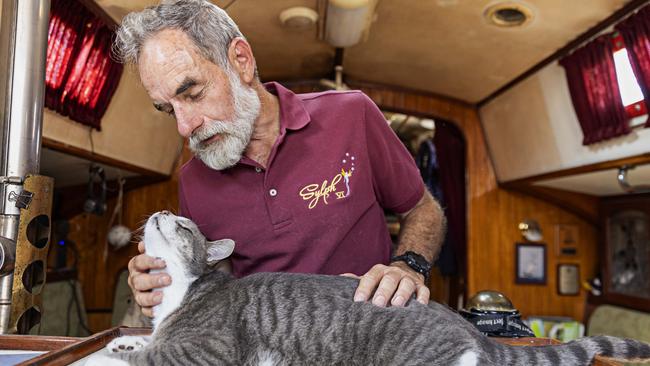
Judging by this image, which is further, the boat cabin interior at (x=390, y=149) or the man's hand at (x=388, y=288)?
the boat cabin interior at (x=390, y=149)

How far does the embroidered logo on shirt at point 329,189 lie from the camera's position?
1498 millimetres

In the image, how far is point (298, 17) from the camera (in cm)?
291

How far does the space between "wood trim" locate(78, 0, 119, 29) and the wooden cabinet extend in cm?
341

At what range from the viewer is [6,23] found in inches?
59.0

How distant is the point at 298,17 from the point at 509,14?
109cm

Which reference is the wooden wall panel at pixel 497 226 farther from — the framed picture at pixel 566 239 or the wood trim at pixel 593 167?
the wood trim at pixel 593 167

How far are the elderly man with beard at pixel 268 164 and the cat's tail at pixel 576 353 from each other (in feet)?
0.92

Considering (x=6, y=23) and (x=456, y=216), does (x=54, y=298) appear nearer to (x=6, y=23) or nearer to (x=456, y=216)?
(x=6, y=23)

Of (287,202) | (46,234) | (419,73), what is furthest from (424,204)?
(419,73)

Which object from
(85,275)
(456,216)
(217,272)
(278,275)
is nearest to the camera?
(278,275)

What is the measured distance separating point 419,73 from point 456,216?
4.47 ft

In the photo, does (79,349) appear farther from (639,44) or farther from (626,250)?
(626,250)

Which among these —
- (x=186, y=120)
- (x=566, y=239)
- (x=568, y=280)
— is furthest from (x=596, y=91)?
(x=186, y=120)

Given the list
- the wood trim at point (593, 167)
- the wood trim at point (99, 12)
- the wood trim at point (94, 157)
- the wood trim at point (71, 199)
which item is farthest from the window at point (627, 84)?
the wood trim at point (71, 199)
